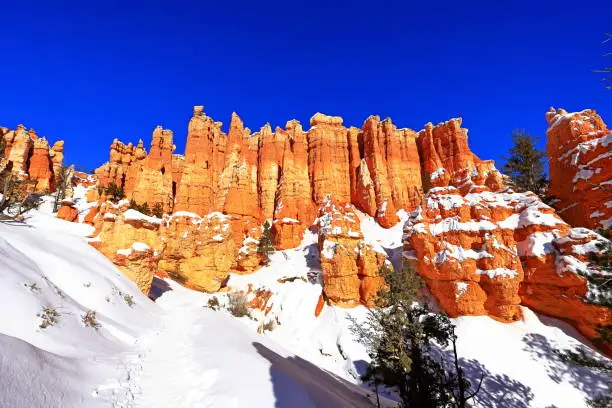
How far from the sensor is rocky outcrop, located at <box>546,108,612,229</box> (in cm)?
2481

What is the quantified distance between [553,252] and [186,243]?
36.1m

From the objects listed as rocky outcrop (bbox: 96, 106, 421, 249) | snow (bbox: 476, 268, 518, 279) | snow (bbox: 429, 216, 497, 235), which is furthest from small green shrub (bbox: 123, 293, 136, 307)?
rocky outcrop (bbox: 96, 106, 421, 249)

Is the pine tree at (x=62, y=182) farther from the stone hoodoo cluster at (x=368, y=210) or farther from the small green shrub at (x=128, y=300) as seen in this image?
the small green shrub at (x=128, y=300)

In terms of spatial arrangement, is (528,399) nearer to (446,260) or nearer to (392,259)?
(446,260)

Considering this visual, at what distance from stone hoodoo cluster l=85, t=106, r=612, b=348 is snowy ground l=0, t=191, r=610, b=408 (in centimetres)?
282

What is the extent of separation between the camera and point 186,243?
1480 inches

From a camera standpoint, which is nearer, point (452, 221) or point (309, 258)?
point (452, 221)

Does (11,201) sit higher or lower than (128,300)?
higher

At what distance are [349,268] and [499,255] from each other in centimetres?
1236

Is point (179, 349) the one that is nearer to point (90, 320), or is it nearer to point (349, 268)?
point (90, 320)

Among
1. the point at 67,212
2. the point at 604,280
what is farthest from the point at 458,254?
the point at 67,212

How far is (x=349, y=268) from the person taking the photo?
96.1 ft

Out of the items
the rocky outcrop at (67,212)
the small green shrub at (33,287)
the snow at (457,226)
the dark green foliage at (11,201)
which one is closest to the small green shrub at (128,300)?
the small green shrub at (33,287)

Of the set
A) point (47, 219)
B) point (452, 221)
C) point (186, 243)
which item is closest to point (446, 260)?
point (452, 221)
